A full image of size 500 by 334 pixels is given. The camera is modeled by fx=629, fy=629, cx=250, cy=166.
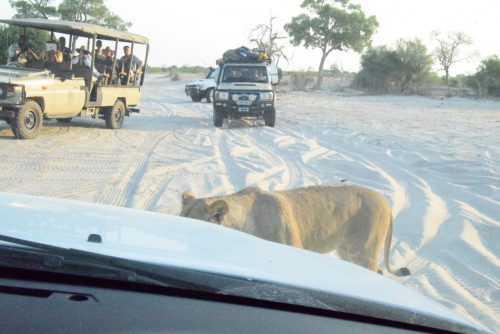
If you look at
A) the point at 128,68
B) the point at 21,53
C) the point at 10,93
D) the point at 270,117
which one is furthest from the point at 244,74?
the point at 10,93

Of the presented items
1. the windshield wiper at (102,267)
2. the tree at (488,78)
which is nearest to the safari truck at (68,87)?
the windshield wiper at (102,267)

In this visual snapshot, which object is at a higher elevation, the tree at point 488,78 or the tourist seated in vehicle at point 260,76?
the tree at point 488,78

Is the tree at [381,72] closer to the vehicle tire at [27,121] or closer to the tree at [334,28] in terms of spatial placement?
the tree at [334,28]

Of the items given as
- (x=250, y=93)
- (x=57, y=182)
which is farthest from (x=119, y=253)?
(x=250, y=93)

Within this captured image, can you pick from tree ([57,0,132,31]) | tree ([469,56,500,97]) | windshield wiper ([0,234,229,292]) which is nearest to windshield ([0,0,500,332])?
windshield wiper ([0,234,229,292])

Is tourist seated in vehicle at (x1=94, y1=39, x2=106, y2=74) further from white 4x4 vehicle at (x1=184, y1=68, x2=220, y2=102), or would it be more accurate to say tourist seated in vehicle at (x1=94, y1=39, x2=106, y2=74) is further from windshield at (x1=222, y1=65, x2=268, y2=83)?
white 4x4 vehicle at (x1=184, y1=68, x2=220, y2=102)

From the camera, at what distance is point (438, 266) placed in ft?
18.3

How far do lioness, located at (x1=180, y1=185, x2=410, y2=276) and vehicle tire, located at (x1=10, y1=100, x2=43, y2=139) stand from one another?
9.27 m

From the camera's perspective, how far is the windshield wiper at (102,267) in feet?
5.12

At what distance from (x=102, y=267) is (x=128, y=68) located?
53.5 ft

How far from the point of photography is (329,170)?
10.6m

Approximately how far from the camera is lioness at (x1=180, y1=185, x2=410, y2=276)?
4.23 m

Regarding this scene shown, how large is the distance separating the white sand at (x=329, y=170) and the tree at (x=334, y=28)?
32927mm

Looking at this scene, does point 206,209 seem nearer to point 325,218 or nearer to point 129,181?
point 325,218
